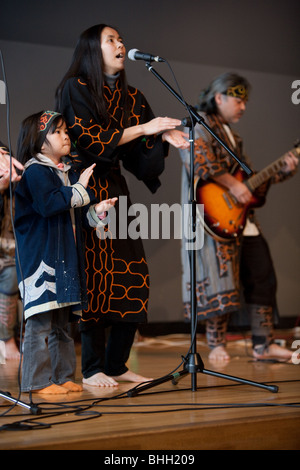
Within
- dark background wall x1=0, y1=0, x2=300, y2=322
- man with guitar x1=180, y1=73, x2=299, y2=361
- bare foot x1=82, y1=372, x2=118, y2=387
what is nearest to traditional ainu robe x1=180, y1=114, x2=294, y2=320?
man with guitar x1=180, y1=73, x2=299, y2=361

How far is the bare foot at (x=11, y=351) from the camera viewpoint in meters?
3.86

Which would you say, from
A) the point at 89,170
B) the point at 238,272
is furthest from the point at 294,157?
the point at 89,170

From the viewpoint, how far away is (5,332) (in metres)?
3.93

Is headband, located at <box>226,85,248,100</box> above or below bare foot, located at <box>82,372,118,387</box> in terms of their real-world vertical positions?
above

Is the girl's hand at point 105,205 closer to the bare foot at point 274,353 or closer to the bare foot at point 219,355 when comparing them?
the bare foot at point 219,355

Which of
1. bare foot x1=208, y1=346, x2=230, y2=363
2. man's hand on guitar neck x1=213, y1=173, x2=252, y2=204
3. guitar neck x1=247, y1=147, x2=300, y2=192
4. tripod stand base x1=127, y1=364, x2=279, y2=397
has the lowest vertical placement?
bare foot x1=208, y1=346, x2=230, y2=363

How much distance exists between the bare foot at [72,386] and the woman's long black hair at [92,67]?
3.64 feet

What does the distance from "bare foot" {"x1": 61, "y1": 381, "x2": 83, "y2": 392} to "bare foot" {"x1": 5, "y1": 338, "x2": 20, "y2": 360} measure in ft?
4.61

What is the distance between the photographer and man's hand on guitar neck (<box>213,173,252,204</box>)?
363cm

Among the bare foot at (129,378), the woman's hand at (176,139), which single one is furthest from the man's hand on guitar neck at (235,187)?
the bare foot at (129,378)

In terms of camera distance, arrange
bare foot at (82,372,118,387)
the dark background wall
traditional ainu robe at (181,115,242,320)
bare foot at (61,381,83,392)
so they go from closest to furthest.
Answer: bare foot at (61,381,83,392), bare foot at (82,372,118,387), traditional ainu robe at (181,115,242,320), the dark background wall

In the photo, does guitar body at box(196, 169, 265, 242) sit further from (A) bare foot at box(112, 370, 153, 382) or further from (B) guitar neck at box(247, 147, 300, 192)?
(A) bare foot at box(112, 370, 153, 382)

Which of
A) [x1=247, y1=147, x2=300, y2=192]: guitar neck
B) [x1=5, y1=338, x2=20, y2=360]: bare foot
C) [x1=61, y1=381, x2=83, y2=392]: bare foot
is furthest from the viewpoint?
[x1=5, y1=338, x2=20, y2=360]: bare foot

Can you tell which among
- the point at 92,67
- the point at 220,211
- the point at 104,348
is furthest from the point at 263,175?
the point at 104,348
